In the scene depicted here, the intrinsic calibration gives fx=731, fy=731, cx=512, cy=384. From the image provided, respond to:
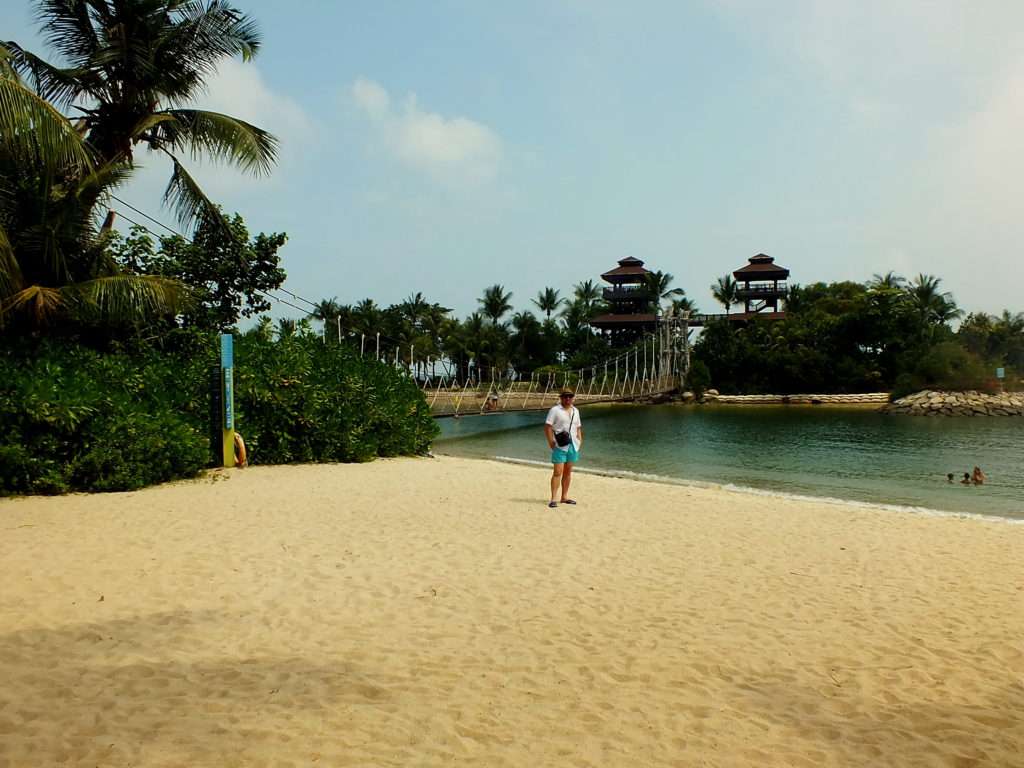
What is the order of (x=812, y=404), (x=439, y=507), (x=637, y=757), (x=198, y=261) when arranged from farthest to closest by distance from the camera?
(x=812, y=404)
(x=198, y=261)
(x=439, y=507)
(x=637, y=757)

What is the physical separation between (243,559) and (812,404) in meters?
48.6

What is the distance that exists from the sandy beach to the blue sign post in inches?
124

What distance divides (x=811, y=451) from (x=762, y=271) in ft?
141

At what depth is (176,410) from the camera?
1030 cm

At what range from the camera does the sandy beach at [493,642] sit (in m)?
2.80

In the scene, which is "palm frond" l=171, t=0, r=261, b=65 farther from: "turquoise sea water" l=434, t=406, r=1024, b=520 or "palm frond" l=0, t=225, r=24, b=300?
"turquoise sea water" l=434, t=406, r=1024, b=520

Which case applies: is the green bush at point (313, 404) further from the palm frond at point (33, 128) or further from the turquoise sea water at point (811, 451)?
the turquoise sea water at point (811, 451)

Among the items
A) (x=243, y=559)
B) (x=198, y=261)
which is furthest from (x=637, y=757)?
(x=198, y=261)

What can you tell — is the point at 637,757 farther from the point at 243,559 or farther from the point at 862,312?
the point at 862,312

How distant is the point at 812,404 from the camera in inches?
1919

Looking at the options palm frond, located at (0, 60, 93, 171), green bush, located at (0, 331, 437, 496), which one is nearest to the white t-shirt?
green bush, located at (0, 331, 437, 496)

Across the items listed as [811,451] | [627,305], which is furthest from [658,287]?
[811,451]

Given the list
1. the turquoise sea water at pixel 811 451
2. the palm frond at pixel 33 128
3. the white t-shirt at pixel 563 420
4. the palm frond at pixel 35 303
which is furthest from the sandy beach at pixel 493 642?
the turquoise sea water at pixel 811 451

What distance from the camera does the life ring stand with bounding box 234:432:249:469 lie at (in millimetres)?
10641
